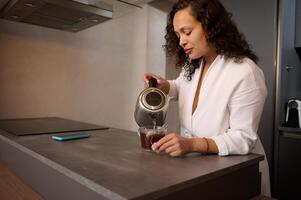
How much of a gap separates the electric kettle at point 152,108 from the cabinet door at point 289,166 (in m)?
1.18

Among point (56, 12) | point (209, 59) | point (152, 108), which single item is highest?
point (56, 12)

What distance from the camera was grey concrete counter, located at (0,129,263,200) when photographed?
1.63 feet

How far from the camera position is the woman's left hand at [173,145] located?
0.69m

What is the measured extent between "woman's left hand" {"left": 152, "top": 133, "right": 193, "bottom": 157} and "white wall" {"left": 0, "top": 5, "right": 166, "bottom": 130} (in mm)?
1337

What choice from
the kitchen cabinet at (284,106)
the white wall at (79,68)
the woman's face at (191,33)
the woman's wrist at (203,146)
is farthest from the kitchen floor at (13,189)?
the kitchen cabinet at (284,106)

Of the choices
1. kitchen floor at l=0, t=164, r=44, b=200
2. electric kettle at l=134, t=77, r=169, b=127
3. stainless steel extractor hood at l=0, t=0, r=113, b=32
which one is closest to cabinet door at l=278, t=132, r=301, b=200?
electric kettle at l=134, t=77, r=169, b=127

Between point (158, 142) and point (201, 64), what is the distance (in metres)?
0.52

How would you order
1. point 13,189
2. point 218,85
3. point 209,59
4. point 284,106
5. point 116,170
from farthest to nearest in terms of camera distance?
1. point 284,106
2. point 209,59
3. point 218,85
4. point 13,189
5. point 116,170

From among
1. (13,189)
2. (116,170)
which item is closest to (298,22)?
(116,170)

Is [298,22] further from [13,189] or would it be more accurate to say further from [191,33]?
[13,189]

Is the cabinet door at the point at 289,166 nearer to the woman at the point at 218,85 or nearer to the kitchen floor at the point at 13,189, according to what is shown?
the woman at the point at 218,85

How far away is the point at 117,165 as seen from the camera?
0.62 metres

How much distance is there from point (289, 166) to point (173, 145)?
1.34 metres

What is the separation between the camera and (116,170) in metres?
0.58
